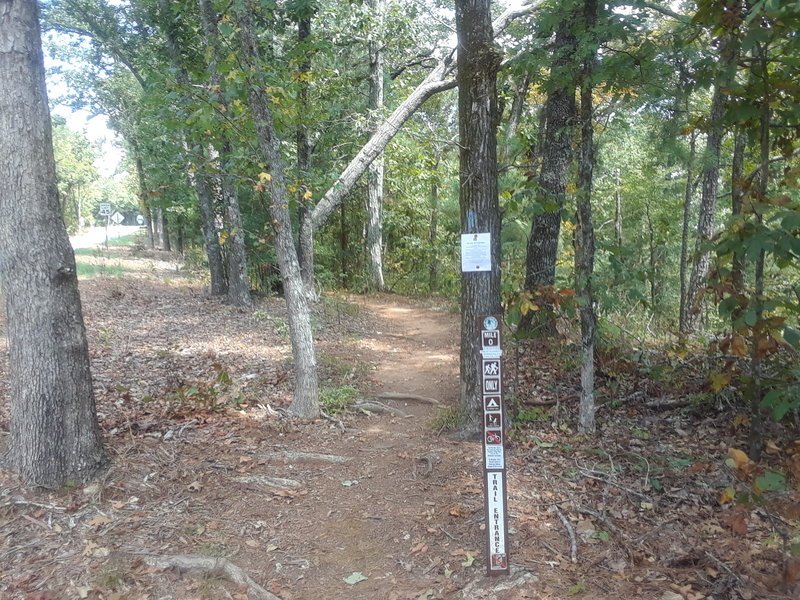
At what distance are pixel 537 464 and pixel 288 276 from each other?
11.4 ft

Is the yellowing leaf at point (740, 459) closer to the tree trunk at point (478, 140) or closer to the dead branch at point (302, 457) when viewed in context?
the tree trunk at point (478, 140)

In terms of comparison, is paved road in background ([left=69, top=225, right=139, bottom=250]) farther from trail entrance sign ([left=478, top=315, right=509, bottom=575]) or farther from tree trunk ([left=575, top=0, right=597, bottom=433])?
trail entrance sign ([left=478, top=315, right=509, bottom=575])

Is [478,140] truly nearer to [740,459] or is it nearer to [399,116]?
[740,459]

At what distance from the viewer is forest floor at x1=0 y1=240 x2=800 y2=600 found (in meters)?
3.77

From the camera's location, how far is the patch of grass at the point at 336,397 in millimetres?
7352

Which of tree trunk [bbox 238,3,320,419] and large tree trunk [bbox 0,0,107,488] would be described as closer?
large tree trunk [bbox 0,0,107,488]

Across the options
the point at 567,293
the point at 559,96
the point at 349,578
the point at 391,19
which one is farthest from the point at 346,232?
the point at 349,578

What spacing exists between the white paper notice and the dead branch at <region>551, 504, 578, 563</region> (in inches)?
81.1

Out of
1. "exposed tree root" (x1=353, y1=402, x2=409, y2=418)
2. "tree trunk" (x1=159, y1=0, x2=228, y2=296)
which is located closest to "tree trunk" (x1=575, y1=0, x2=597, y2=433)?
"exposed tree root" (x1=353, y1=402, x2=409, y2=418)

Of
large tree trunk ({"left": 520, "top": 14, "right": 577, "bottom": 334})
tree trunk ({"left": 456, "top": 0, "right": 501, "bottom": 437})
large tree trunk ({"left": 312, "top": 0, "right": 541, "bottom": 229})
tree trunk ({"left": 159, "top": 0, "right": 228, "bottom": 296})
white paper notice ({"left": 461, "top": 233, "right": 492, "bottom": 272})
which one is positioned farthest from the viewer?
tree trunk ({"left": 159, "top": 0, "right": 228, "bottom": 296})

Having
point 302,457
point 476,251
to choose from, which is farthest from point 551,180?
point 302,457

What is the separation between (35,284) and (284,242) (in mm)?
2770

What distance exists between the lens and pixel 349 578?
4109mm

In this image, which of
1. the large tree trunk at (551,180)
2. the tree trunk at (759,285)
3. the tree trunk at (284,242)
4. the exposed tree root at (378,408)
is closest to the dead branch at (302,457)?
the tree trunk at (284,242)
